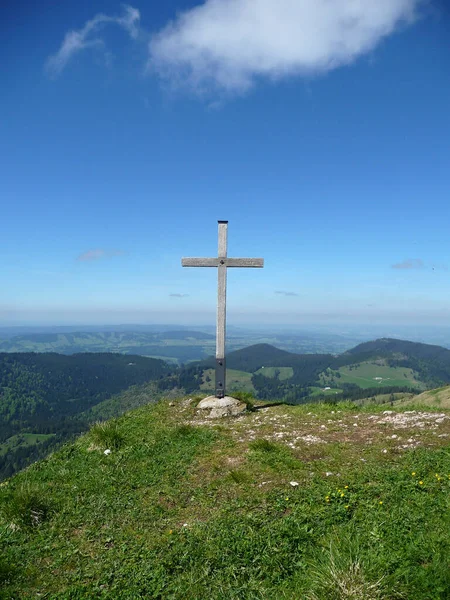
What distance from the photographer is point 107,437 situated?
37.0ft

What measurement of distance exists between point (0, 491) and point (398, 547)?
8987mm

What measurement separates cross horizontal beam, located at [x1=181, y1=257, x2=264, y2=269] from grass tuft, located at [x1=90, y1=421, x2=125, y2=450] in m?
7.29

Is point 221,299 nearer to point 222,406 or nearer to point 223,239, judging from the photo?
point 223,239

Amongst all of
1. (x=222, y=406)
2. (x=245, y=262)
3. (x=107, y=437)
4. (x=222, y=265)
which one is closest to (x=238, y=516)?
(x=107, y=437)

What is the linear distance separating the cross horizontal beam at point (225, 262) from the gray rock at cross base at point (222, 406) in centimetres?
574

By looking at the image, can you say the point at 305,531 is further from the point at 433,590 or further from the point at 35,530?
the point at 35,530

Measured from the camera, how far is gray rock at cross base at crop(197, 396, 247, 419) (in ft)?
46.1

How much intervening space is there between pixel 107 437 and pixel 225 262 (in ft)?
27.1

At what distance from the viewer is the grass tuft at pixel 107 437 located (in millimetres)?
11063

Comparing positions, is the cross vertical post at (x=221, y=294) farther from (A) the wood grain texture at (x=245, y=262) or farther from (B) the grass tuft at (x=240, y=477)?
(B) the grass tuft at (x=240, y=477)

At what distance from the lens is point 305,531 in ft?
20.4

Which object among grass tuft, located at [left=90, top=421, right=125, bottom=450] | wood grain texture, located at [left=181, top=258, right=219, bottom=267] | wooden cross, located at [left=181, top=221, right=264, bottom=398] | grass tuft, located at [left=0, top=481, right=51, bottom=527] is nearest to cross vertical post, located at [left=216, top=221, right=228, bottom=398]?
wooden cross, located at [left=181, top=221, right=264, bottom=398]

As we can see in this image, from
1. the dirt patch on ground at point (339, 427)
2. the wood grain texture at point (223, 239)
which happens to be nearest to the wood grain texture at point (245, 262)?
the wood grain texture at point (223, 239)

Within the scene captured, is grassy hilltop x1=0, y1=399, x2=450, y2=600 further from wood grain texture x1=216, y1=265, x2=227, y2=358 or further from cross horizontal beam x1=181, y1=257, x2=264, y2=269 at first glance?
cross horizontal beam x1=181, y1=257, x2=264, y2=269
